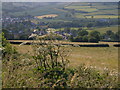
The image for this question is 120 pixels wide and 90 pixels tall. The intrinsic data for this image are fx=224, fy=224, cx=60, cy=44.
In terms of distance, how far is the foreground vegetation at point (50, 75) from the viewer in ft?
21.4

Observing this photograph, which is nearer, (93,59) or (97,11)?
(93,59)

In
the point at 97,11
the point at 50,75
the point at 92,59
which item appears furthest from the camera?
the point at 97,11

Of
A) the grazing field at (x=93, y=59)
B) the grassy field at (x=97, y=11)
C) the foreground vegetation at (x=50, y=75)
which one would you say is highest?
the grassy field at (x=97, y=11)

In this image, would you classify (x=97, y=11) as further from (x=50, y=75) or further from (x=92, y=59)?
(x=50, y=75)

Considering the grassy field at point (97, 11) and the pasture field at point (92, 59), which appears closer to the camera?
the pasture field at point (92, 59)

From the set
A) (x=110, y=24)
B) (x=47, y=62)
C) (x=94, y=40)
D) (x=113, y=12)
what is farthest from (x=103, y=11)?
(x=47, y=62)

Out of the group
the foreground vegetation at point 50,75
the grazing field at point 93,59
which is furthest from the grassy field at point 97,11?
the foreground vegetation at point 50,75

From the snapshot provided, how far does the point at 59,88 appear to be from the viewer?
6934 mm

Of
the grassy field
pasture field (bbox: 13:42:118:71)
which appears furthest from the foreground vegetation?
the grassy field

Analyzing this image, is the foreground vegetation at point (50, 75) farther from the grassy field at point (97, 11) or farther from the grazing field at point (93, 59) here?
the grassy field at point (97, 11)

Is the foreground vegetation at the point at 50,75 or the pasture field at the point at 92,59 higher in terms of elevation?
the foreground vegetation at the point at 50,75

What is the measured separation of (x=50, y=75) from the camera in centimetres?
862

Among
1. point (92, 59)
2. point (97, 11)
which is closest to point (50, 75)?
point (92, 59)

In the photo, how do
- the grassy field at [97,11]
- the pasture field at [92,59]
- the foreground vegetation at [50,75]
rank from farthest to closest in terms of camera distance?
the grassy field at [97,11], the pasture field at [92,59], the foreground vegetation at [50,75]
